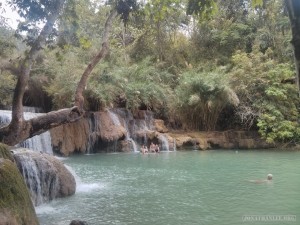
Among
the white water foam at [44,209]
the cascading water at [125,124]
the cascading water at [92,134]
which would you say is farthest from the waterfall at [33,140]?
the white water foam at [44,209]

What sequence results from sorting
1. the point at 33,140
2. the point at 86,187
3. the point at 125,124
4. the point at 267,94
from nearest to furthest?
the point at 86,187
the point at 33,140
the point at 125,124
the point at 267,94

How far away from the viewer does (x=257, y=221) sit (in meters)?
7.30

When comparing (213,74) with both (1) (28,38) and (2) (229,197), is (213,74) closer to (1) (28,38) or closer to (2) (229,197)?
(2) (229,197)

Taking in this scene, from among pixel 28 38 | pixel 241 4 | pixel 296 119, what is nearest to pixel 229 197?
pixel 28 38

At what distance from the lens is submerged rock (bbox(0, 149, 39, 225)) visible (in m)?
4.25

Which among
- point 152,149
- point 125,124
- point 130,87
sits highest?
point 130,87

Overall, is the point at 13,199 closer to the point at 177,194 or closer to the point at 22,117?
the point at 22,117

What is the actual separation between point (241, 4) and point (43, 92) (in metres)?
18.8

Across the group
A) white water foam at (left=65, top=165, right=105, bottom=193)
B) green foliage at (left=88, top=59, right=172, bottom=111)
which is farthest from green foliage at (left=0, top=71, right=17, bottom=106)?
white water foam at (left=65, top=165, right=105, bottom=193)

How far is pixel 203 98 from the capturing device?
2395 cm

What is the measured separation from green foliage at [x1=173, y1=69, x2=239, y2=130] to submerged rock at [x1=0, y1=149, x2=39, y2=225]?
61.9 ft

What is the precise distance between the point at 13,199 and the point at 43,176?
16.4ft

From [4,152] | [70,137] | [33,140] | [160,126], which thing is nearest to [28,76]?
[4,152]

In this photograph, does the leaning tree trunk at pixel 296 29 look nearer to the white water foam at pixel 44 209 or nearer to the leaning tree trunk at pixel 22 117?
the leaning tree trunk at pixel 22 117
